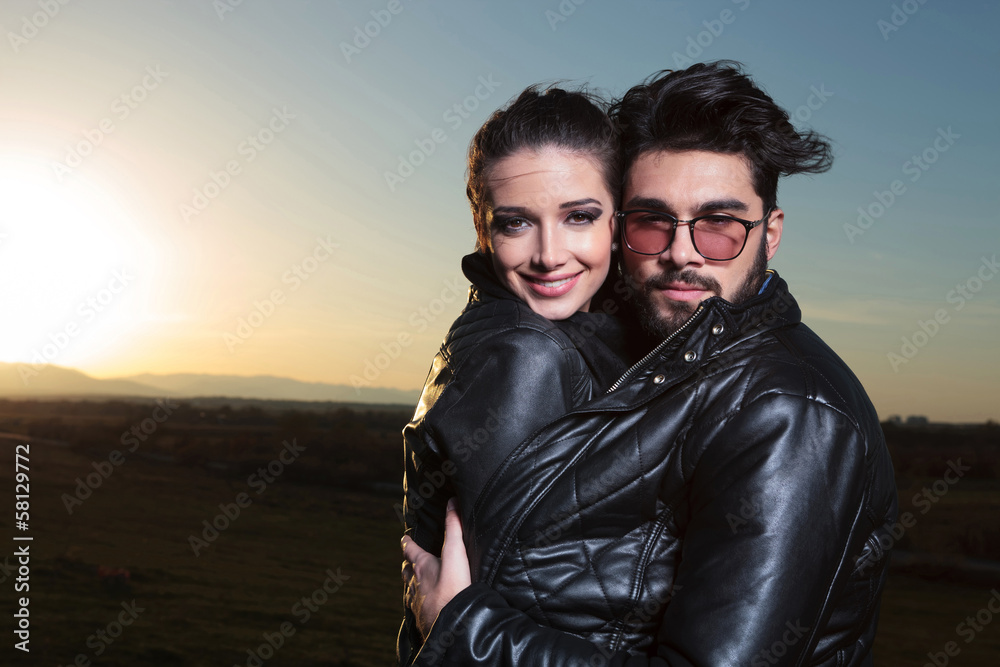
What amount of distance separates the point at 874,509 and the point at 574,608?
2.48ft

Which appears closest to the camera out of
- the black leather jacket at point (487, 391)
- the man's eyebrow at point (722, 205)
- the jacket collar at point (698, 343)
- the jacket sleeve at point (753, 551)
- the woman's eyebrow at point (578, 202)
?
the jacket sleeve at point (753, 551)

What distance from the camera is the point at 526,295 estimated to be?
2311 millimetres

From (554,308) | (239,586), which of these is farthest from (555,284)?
(239,586)

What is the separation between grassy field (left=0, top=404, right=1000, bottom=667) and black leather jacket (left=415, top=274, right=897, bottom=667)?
271 inches

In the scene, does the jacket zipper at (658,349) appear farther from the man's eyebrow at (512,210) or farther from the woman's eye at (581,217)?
Answer: the man's eyebrow at (512,210)

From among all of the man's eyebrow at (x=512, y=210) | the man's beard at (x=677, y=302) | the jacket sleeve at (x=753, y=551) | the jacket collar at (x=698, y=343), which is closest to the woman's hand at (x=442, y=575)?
the jacket sleeve at (x=753, y=551)

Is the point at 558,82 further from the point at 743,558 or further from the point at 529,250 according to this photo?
the point at 743,558

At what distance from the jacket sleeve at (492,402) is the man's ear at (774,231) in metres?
0.72

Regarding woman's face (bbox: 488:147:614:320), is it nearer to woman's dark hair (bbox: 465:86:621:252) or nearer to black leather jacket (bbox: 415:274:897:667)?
woman's dark hair (bbox: 465:86:621:252)

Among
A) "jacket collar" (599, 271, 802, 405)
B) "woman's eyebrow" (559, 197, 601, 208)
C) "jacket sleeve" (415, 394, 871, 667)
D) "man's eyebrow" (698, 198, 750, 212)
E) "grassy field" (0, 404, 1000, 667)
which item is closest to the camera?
"jacket sleeve" (415, 394, 871, 667)

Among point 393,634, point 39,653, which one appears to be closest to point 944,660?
point 393,634

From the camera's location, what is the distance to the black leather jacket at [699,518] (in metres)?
1.52

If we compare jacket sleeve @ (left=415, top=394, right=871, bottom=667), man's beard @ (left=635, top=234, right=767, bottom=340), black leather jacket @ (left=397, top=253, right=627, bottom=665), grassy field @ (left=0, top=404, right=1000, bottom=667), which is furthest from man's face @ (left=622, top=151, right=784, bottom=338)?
grassy field @ (left=0, top=404, right=1000, bottom=667)

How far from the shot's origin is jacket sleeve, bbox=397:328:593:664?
73.8 inches
